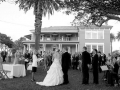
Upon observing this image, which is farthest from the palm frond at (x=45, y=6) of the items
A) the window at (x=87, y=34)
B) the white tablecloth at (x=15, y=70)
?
the window at (x=87, y=34)

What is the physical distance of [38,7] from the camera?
20.4 metres

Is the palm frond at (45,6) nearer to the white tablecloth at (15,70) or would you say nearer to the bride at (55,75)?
the white tablecloth at (15,70)

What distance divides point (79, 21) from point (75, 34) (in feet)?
89.9

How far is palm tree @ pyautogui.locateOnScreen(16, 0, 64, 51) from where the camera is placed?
65.4ft

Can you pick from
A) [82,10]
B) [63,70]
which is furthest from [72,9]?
[63,70]

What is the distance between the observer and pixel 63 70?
8.84 meters

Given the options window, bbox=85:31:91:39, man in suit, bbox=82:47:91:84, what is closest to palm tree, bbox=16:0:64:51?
man in suit, bbox=82:47:91:84

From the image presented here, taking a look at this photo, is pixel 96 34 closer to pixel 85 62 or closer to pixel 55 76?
pixel 85 62

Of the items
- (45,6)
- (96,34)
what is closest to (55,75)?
(45,6)

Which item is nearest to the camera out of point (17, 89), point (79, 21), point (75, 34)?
point (17, 89)

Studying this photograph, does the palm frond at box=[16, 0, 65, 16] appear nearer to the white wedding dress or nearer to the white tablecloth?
the white tablecloth

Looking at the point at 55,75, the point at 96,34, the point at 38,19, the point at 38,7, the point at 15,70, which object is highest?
the point at 38,7

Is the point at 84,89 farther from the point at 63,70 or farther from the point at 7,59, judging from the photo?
the point at 7,59

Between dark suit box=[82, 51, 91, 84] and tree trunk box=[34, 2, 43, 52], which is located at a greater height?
tree trunk box=[34, 2, 43, 52]
